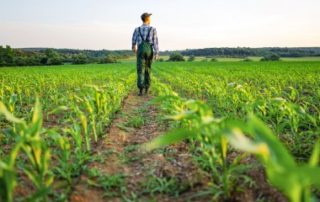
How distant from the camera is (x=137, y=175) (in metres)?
2.69

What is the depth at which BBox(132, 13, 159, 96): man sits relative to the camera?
789cm

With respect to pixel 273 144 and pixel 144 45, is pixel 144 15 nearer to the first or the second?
pixel 144 45

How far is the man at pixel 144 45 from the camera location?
7.89 metres

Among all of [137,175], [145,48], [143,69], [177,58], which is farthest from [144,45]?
[177,58]

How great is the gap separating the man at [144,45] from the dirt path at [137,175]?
4.45 meters

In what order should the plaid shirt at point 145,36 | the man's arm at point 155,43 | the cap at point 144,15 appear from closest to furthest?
the cap at point 144,15 < the plaid shirt at point 145,36 < the man's arm at point 155,43

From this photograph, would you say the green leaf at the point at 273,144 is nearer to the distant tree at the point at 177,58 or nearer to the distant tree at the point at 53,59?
the distant tree at the point at 53,59

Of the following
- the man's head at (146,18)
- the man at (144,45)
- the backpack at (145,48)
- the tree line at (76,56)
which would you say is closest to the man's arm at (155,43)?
the man at (144,45)

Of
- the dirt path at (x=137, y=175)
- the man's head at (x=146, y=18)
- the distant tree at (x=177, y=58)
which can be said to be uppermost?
the man's head at (x=146, y=18)

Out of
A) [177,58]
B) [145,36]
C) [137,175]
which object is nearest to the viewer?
[137,175]

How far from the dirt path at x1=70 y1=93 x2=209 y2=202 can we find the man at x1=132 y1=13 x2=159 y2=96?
4.45 metres

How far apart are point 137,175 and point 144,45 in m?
5.65

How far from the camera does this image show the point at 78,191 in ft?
7.39

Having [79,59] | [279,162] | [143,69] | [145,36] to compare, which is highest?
[145,36]
